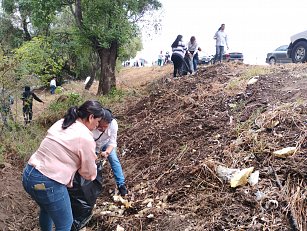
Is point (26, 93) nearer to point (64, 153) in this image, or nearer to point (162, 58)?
point (64, 153)

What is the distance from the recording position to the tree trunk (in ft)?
42.5

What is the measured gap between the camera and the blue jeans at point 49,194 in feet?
8.51

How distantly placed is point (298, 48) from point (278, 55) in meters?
5.32

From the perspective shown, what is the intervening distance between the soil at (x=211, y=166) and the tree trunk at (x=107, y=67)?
248 inches

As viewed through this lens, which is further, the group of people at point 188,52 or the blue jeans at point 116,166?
the group of people at point 188,52

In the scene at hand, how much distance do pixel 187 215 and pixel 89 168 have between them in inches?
52.3

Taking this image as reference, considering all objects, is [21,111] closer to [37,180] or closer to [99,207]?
[99,207]

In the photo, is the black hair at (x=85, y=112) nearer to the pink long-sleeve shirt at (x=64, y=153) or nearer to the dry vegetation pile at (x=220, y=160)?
the pink long-sleeve shirt at (x=64, y=153)

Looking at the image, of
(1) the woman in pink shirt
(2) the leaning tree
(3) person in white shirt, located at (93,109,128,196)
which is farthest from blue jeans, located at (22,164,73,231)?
(2) the leaning tree

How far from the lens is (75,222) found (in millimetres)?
3393

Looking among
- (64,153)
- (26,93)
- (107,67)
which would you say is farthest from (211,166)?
(107,67)

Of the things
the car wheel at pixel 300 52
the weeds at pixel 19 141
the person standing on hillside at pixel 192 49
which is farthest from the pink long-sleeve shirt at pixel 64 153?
the car wheel at pixel 300 52

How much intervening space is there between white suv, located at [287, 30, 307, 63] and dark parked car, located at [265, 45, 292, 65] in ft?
15.8

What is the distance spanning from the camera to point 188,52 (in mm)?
10617
